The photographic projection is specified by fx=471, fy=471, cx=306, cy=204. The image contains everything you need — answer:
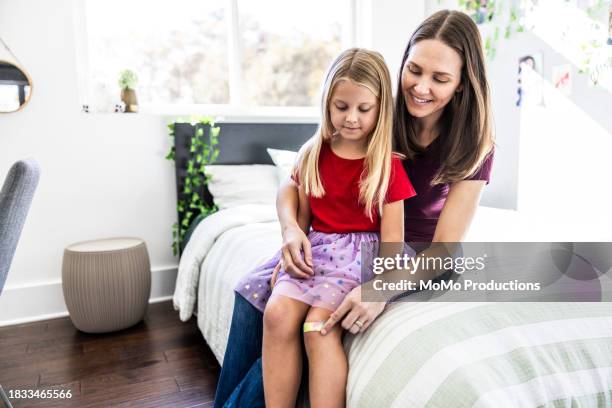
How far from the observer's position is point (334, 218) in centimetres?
120

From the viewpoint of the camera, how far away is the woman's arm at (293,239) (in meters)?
1.09

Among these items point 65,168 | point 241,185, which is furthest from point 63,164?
point 241,185

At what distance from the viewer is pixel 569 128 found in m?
2.44

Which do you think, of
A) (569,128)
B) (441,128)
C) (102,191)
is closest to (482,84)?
(441,128)

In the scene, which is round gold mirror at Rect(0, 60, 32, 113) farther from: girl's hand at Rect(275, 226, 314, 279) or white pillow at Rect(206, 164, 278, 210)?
girl's hand at Rect(275, 226, 314, 279)

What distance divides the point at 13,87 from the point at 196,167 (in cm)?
96

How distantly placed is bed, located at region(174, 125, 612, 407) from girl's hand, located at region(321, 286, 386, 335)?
0.02 m

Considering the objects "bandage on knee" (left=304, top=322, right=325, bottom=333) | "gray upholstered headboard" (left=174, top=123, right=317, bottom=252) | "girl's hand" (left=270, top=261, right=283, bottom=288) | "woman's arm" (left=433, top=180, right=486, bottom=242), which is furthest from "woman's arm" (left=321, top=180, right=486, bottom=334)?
"gray upholstered headboard" (left=174, top=123, right=317, bottom=252)

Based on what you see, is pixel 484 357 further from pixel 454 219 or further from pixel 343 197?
pixel 343 197

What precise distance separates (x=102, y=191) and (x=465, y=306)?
217 cm

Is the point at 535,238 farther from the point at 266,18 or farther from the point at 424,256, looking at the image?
the point at 266,18

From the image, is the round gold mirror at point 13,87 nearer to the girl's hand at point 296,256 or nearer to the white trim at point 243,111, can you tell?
the white trim at point 243,111

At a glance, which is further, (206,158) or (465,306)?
(206,158)

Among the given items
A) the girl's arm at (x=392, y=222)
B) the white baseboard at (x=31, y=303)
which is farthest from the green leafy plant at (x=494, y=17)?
the white baseboard at (x=31, y=303)
